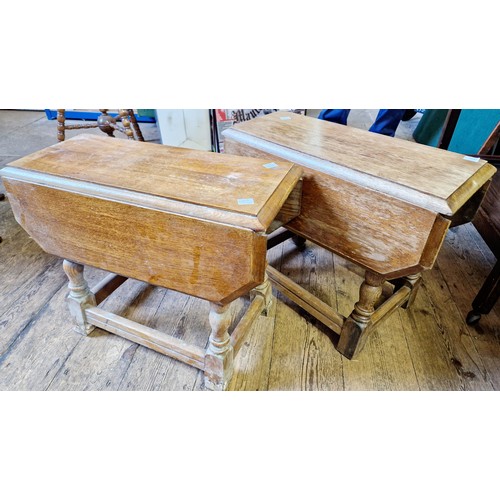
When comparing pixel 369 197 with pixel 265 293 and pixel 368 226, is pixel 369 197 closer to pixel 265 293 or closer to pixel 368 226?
pixel 368 226

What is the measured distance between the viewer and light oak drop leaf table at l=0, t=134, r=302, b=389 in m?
0.81

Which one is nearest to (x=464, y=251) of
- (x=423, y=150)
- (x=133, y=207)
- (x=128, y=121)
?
(x=423, y=150)

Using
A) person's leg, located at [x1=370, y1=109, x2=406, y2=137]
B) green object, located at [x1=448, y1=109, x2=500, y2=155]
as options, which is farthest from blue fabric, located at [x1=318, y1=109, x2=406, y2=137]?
green object, located at [x1=448, y1=109, x2=500, y2=155]

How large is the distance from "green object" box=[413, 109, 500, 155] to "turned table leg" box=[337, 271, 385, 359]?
1796 millimetres

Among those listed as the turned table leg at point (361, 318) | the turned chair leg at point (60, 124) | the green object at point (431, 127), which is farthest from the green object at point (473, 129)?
the turned chair leg at point (60, 124)

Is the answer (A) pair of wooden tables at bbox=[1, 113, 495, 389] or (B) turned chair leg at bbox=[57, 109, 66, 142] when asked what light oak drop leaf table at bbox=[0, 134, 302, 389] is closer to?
(A) pair of wooden tables at bbox=[1, 113, 495, 389]

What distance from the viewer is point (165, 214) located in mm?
822

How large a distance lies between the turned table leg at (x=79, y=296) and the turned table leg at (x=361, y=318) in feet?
2.91

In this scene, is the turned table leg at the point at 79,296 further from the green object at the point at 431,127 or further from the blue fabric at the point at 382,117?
the green object at the point at 431,127

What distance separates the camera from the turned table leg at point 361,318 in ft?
3.53

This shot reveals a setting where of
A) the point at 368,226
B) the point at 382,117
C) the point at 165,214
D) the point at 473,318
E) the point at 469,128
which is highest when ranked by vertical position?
the point at 165,214

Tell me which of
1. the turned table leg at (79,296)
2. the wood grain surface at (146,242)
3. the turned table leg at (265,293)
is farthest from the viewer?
the turned table leg at (265,293)

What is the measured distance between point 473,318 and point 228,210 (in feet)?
3.70

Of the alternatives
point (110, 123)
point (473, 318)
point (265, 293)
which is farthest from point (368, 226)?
point (110, 123)
